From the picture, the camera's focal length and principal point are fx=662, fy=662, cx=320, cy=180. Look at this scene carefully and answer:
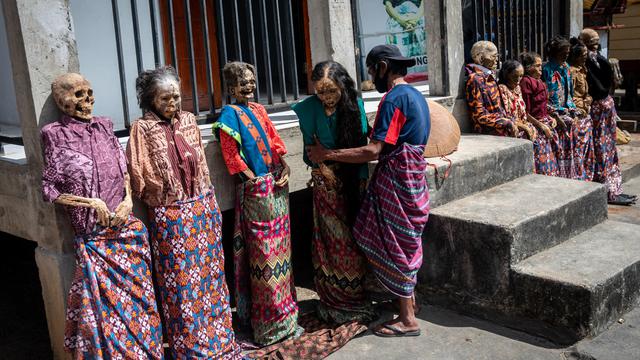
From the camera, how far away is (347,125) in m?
4.38

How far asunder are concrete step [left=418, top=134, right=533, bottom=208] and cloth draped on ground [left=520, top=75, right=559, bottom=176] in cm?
102

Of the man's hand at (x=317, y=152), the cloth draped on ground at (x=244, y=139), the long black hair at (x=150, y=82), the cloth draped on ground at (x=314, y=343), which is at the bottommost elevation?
the cloth draped on ground at (x=314, y=343)

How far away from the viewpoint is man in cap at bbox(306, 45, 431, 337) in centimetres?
416

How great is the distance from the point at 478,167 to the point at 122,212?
9.22 feet

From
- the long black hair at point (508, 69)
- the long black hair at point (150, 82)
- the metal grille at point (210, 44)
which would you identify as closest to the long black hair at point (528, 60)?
the long black hair at point (508, 69)

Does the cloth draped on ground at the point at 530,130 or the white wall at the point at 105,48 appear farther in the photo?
the cloth draped on ground at the point at 530,130

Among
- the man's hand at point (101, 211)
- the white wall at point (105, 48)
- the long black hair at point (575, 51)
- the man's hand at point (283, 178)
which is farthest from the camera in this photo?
the long black hair at point (575, 51)

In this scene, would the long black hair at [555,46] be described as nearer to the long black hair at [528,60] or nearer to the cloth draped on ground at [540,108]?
the long black hair at [528,60]

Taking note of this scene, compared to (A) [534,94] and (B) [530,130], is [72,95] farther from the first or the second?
Result: (A) [534,94]

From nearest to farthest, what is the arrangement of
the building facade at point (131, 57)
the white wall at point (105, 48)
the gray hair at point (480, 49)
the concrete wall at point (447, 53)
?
the building facade at point (131, 57) → the white wall at point (105, 48) → the gray hair at point (480, 49) → the concrete wall at point (447, 53)

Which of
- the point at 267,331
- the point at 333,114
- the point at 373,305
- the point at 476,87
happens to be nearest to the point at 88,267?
the point at 267,331

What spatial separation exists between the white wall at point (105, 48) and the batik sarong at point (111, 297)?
2.97m

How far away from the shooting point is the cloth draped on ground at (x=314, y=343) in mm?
4168

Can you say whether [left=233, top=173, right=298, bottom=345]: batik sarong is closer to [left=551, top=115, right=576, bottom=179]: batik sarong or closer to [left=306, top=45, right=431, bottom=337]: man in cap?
[left=306, top=45, right=431, bottom=337]: man in cap
